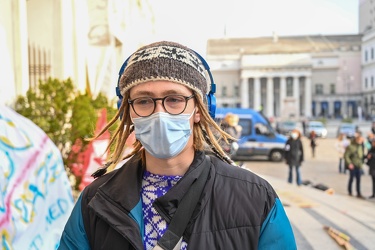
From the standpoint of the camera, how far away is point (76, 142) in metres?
5.71

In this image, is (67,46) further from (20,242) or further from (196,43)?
(196,43)

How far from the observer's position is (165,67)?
1465 mm

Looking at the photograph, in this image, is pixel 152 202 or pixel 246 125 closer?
pixel 152 202

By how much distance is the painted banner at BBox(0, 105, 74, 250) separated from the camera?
283cm

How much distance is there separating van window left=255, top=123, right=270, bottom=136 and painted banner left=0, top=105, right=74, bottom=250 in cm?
1599

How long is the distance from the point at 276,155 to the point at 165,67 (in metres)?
17.9

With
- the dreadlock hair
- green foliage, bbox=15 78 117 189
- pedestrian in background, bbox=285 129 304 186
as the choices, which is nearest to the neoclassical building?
pedestrian in background, bbox=285 129 304 186

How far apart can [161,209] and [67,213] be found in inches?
90.3

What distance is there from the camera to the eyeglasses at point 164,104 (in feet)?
4.92

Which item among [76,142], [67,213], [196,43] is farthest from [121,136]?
[76,142]

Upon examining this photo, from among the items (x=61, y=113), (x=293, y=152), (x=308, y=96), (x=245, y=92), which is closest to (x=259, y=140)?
(x=293, y=152)

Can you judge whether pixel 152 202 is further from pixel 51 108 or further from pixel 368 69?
pixel 368 69

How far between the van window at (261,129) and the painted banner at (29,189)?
16.0 m

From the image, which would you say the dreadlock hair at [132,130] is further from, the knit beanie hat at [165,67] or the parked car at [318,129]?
the parked car at [318,129]
